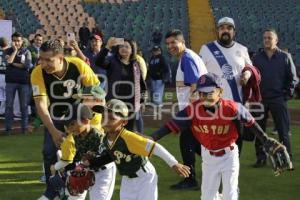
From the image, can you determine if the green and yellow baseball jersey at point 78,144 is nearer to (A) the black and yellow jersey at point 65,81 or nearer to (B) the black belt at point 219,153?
(A) the black and yellow jersey at point 65,81

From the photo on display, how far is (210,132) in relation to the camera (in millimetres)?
5453

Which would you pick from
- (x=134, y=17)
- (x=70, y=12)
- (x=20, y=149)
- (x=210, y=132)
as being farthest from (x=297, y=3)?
(x=210, y=132)

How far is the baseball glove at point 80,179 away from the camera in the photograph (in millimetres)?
5020

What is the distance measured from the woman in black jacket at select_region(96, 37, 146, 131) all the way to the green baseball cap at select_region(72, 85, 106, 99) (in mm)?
2341

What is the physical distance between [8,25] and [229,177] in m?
9.45

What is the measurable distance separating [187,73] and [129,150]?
1.99 metres

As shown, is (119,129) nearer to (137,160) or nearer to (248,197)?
(137,160)

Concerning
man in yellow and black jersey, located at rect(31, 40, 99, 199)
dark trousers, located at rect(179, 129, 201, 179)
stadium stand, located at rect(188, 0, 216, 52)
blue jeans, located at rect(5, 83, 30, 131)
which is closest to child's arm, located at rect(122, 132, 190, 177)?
man in yellow and black jersey, located at rect(31, 40, 99, 199)

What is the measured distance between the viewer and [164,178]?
26.0ft

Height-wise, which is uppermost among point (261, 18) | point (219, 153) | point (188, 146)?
point (261, 18)

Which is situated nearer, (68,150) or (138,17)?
(68,150)

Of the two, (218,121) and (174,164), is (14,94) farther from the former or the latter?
(174,164)

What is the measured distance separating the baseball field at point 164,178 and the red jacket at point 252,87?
1.30 m

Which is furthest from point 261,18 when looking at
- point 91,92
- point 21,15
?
point 91,92
